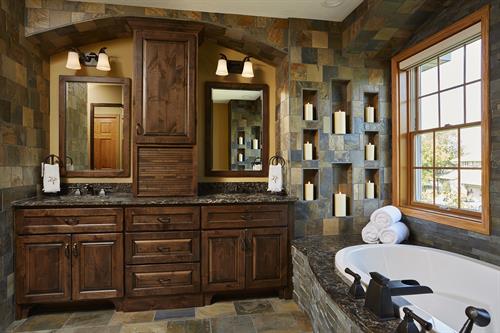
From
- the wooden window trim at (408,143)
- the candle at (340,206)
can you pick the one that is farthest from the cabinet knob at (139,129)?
the wooden window trim at (408,143)

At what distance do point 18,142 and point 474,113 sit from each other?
3.51 m

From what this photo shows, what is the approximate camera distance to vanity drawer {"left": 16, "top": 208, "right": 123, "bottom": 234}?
7.52 ft

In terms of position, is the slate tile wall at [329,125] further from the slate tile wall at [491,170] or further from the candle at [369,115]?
the slate tile wall at [491,170]

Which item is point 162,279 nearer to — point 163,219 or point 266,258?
point 163,219

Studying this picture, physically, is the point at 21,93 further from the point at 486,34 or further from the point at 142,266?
the point at 486,34

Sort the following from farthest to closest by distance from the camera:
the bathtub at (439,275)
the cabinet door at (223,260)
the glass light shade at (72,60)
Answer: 1. the glass light shade at (72,60)
2. the cabinet door at (223,260)
3. the bathtub at (439,275)

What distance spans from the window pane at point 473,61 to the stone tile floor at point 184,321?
2.21 meters

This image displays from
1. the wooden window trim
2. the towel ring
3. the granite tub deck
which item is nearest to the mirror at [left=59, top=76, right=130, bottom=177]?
the towel ring

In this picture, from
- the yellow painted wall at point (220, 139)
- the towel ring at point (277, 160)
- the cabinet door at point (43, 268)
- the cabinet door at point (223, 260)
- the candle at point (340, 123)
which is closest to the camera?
the cabinet door at point (43, 268)

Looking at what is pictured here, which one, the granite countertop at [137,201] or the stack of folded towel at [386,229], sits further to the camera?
the stack of folded towel at [386,229]

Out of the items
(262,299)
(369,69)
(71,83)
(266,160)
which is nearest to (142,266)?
(262,299)

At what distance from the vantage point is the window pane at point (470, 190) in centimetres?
209

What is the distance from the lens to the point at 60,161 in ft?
9.25

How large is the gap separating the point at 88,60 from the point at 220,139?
1493mm
